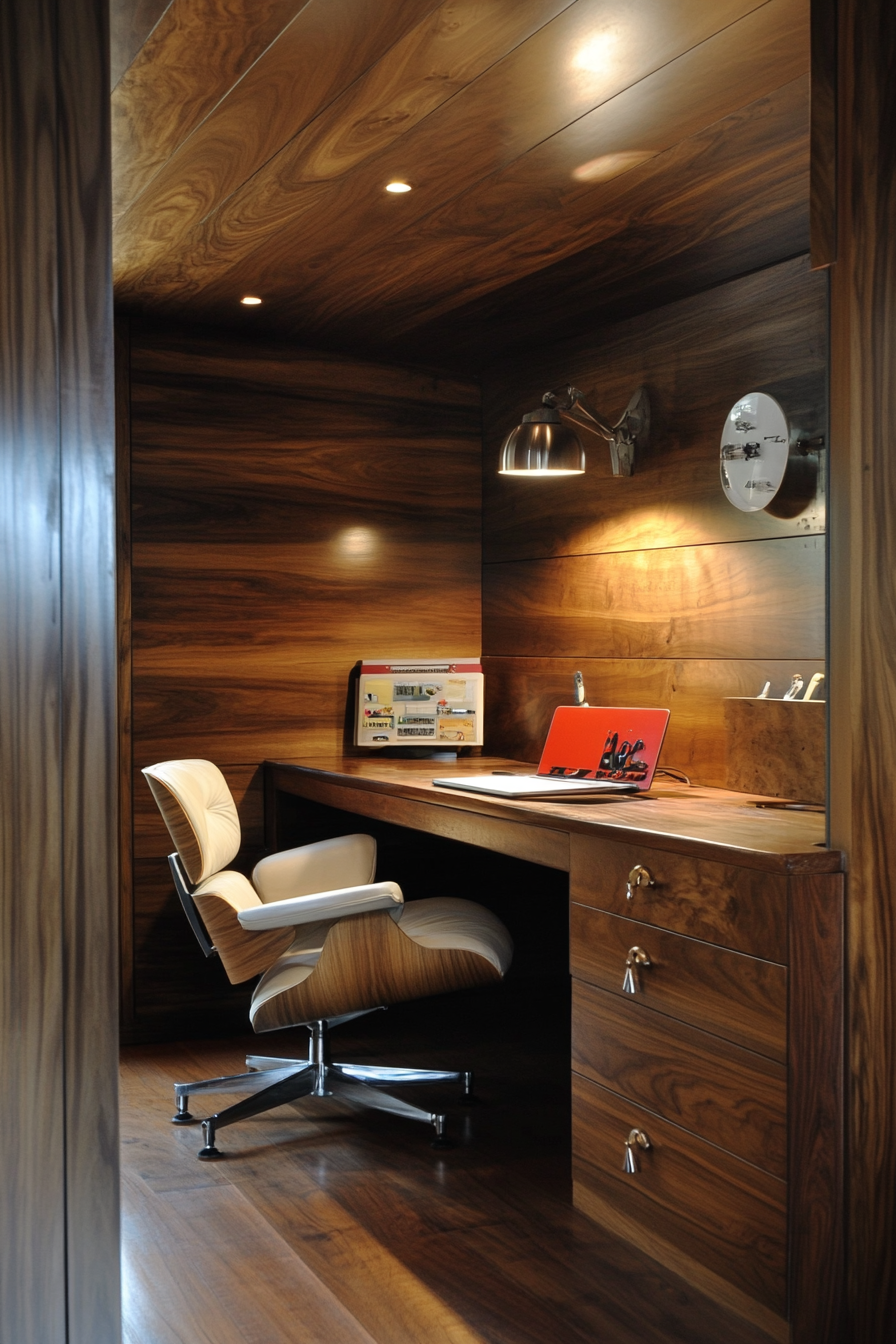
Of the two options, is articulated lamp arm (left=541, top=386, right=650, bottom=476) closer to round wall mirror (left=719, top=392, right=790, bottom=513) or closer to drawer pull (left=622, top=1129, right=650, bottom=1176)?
round wall mirror (left=719, top=392, right=790, bottom=513)

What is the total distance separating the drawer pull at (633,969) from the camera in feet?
7.30

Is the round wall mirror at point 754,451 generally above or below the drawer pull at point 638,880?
above

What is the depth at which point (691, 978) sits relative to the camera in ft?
Result: 6.90

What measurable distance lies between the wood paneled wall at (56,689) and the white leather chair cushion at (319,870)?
2077 millimetres

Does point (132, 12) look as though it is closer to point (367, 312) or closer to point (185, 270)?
point (185, 270)

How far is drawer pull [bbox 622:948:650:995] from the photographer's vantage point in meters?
2.22

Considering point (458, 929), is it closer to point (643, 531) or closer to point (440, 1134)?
point (440, 1134)

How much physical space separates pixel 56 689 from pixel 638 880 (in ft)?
4.24

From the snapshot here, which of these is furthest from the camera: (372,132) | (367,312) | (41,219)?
(367,312)

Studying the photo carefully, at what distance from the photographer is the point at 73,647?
1.24m

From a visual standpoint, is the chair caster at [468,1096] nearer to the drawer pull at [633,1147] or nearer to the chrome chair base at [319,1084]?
the chrome chair base at [319,1084]

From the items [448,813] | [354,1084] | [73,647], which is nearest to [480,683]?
[448,813]

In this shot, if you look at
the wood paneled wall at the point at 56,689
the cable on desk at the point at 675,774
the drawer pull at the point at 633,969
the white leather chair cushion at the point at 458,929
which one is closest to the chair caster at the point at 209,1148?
the white leather chair cushion at the point at 458,929

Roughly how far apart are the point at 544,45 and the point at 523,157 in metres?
0.43
